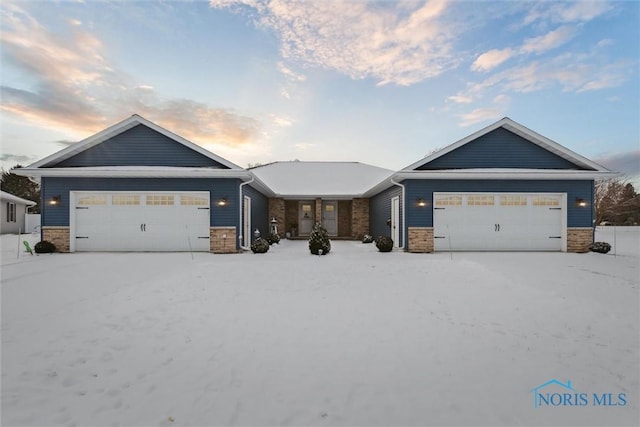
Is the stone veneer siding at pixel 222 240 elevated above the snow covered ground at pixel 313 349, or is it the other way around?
the stone veneer siding at pixel 222 240

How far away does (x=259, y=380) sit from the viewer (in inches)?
112

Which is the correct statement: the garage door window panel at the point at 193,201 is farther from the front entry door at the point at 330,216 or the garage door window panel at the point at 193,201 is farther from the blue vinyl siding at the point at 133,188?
the front entry door at the point at 330,216

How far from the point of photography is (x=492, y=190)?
11727 millimetres

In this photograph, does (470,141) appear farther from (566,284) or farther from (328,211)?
(328,211)

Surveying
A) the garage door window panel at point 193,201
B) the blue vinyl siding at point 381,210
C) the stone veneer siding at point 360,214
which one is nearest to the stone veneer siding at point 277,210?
the stone veneer siding at point 360,214

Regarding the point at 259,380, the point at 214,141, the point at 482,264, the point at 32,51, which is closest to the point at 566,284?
the point at 482,264

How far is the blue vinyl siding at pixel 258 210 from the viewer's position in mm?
13992

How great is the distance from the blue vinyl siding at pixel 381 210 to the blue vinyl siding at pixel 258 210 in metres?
6.05

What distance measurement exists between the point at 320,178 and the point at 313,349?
17.6 metres

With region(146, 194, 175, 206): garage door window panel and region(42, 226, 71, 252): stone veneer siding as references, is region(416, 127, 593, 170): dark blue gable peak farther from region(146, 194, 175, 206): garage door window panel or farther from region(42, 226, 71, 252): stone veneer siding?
region(42, 226, 71, 252): stone veneer siding

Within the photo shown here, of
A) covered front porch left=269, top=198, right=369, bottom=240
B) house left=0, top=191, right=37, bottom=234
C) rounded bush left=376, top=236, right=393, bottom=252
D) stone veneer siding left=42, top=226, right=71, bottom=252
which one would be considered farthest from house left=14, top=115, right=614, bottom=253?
house left=0, top=191, right=37, bottom=234

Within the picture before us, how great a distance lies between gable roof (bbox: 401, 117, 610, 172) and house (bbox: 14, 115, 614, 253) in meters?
0.04

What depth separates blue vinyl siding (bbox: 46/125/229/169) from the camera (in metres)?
11.7

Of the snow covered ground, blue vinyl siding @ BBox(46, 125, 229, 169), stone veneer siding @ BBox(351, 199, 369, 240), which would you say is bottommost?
the snow covered ground
